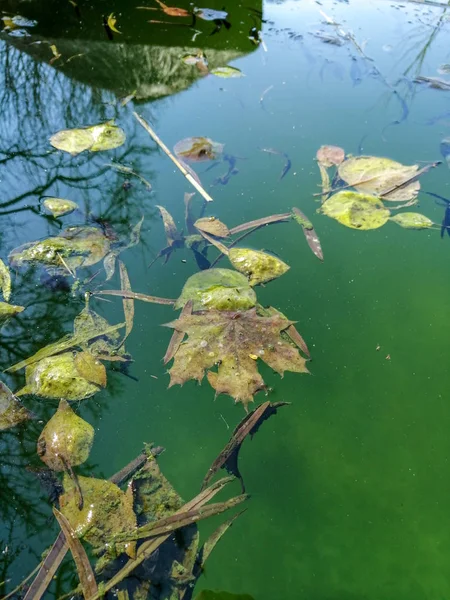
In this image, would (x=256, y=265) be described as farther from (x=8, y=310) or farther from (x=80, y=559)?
(x=80, y=559)

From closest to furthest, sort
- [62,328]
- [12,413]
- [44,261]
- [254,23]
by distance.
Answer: [12,413] < [62,328] < [44,261] < [254,23]

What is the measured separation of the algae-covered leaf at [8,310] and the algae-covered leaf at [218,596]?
3.62 ft

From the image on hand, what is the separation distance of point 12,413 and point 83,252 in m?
0.72

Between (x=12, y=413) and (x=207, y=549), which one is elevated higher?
(x=12, y=413)

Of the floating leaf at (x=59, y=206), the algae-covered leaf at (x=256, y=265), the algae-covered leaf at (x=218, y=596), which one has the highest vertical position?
the floating leaf at (x=59, y=206)

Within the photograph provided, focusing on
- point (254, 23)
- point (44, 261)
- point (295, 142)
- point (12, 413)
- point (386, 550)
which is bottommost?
point (386, 550)

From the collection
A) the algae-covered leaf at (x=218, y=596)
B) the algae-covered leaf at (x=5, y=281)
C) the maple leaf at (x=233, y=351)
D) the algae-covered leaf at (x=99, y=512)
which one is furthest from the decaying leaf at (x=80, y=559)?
the algae-covered leaf at (x=5, y=281)

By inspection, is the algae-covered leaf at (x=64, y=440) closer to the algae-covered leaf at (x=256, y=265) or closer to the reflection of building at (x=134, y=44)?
the algae-covered leaf at (x=256, y=265)

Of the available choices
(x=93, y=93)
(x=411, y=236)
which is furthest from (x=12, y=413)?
(x=93, y=93)

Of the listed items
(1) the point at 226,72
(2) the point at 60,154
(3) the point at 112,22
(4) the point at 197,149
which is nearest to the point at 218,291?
(4) the point at 197,149

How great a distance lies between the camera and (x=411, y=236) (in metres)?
1.96

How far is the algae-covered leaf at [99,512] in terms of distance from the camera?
46.4 inches

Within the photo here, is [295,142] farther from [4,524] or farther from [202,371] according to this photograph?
[4,524]

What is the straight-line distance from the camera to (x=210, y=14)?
3.38m
